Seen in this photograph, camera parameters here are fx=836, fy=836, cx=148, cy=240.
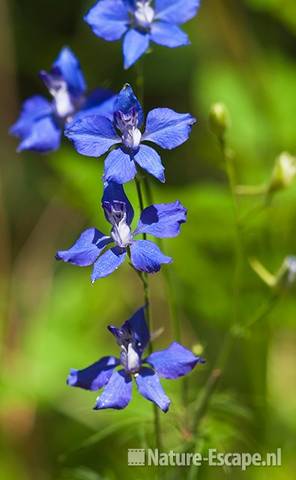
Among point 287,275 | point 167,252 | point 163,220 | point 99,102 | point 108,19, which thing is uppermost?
point 108,19

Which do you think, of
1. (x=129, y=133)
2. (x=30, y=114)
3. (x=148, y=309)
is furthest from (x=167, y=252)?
(x=129, y=133)

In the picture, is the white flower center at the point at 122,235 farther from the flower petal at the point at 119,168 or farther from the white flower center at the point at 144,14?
the white flower center at the point at 144,14

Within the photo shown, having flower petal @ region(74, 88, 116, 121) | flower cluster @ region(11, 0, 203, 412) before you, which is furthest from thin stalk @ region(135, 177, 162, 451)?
flower petal @ region(74, 88, 116, 121)

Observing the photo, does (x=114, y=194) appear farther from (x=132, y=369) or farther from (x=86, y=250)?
(x=132, y=369)

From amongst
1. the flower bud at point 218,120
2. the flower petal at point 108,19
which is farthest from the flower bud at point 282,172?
the flower petal at point 108,19

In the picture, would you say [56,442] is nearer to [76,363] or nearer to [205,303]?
[76,363]

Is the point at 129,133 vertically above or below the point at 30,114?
above

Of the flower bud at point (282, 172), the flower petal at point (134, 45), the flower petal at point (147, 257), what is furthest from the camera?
A: the flower bud at point (282, 172)
